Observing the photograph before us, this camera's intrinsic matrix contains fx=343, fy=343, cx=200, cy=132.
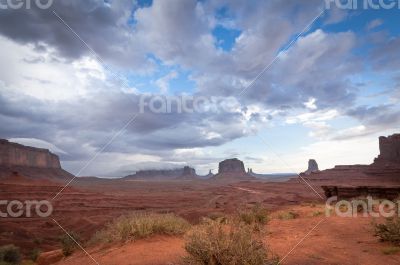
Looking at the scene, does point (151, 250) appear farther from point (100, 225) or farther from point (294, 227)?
point (100, 225)

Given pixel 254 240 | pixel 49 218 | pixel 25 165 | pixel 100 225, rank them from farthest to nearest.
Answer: pixel 25 165, pixel 49 218, pixel 100 225, pixel 254 240

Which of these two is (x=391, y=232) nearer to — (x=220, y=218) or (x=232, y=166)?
(x=220, y=218)

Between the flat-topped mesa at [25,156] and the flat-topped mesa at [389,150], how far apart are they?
8447 cm

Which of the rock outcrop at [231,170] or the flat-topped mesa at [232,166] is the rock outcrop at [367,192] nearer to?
the rock outcrop at [231,170]

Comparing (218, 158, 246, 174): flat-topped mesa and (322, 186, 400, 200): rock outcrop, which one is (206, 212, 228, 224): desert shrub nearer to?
(322, 186, 400, 200): rock outcrop

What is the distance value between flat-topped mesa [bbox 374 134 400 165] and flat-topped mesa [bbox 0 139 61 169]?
84.5 metres

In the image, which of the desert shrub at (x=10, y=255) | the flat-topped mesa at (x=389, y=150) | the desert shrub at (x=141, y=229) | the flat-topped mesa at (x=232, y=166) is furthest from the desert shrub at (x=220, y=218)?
the flat-topped mesa at (x=232, y=166)

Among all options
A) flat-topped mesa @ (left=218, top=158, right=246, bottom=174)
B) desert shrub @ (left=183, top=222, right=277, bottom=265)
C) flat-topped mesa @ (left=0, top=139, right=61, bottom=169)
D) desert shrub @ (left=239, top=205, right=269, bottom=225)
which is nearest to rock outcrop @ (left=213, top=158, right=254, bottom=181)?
flat-topped mesa @ (left=218, top=158, right=246, bottom=174)

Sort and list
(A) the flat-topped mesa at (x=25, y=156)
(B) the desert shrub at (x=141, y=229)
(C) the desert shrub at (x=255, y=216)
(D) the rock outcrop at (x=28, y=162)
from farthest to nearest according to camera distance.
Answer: (A) the flat-topped mesa at (x=25, y=156), (D) the rock outcrop at (x=28, y=162), (C) the desert shrub at (x=255, y=216), (B) the desert shrub at (x=141, y=229)

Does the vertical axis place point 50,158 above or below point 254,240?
above

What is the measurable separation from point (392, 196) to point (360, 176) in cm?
4331

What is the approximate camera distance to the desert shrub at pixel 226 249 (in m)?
5.41

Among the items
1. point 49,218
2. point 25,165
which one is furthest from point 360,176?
point 25,165

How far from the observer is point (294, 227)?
11.9 metres
